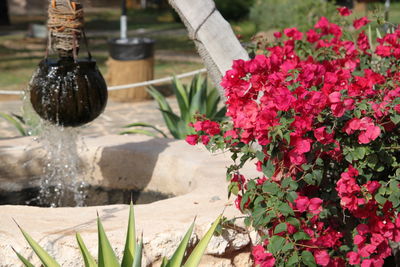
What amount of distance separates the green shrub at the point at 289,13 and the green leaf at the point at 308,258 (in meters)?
6.54

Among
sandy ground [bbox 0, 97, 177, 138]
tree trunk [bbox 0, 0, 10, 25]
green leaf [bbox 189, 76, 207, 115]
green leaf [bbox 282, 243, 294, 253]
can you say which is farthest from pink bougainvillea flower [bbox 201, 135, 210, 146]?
tree trunk [bbox 0, 0, 10, 25]

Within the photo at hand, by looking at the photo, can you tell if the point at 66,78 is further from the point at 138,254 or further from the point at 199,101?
the point at 199,101

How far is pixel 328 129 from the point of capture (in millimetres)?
3131

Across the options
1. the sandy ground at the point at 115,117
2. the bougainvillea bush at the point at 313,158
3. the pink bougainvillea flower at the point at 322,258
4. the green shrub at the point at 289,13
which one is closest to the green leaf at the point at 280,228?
the bougainvillea bush at the point at 313,158

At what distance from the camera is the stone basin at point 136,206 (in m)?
3.09

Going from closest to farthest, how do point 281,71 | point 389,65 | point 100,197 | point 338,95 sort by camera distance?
point 338,95
point 281,71
point 389,65
point 100,197

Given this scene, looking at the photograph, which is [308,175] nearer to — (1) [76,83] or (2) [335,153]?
(2) [335,153]

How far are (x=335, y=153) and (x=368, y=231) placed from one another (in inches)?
13.5

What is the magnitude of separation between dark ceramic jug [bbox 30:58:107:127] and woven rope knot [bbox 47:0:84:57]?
0.09m

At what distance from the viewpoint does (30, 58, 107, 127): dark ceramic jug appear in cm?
405

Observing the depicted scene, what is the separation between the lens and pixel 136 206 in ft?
11.7

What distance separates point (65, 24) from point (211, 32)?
2.50 feet

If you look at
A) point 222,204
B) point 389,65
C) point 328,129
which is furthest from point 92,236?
point 389,65

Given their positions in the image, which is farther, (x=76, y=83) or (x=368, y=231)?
(x=76, y=83)
